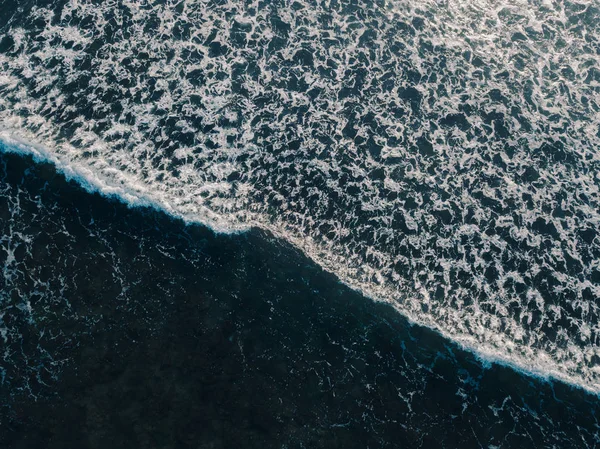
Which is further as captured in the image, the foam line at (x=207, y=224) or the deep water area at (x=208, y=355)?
the foam line at (x=207, y=224)

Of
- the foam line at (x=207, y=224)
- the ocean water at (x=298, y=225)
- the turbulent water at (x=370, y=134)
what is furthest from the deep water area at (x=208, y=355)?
the turbulent water at (x=370, y=134)

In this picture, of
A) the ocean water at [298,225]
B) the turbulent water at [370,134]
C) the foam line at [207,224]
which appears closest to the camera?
the ocean water at [298,225]

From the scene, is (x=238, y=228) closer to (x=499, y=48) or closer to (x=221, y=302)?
(x=221, y=302)

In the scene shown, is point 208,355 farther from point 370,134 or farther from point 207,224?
point 370,134

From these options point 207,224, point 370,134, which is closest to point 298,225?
point 207,224

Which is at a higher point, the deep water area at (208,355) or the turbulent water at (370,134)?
the turbulent water at (370,134)

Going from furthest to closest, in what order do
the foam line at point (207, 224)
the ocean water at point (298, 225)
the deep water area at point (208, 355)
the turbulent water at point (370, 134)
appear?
the turbulent water at point (370, 134) < the foam line at point (207, 224) < the ocean water at point (298, 225) < the deep water area at point (208, 355)

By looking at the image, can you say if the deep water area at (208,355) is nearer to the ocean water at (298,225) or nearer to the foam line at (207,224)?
the ocean water at (298,225)

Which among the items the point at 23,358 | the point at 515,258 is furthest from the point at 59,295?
the point at 515,258
